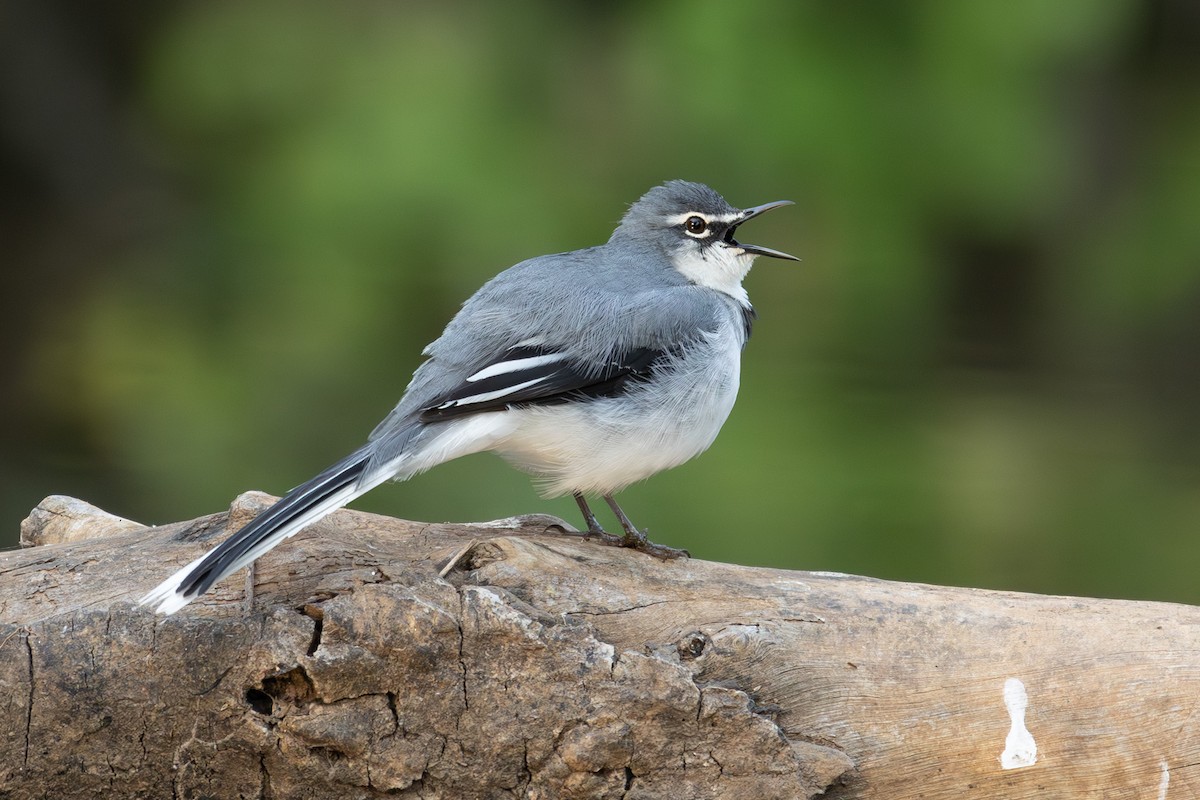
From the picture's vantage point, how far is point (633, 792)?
2.93 metres

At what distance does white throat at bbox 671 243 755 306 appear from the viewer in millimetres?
4254

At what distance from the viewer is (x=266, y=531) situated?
287cm

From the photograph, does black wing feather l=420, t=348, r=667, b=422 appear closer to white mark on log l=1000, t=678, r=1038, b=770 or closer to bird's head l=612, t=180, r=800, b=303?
bird's head l=612, t=180, r=800, b=303

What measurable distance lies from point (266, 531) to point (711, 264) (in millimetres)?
1940

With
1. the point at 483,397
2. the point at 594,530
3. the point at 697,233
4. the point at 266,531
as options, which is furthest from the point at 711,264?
the point at 266,531

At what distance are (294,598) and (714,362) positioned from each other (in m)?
1.41

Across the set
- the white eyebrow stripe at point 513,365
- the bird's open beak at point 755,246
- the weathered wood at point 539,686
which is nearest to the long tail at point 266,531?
the weathered wood at point 539,686

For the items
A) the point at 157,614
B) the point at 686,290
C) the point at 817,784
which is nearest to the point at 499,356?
the point at 686,290

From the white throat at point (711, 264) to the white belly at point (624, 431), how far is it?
0.52 metres

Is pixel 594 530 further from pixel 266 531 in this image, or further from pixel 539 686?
pixel 266 531

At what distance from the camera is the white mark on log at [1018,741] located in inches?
120

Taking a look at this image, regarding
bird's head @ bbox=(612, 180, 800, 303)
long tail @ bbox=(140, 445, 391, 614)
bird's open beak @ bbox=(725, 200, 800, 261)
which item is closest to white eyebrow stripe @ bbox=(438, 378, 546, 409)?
long tail @ bbox=(140, 445, 391, 614)

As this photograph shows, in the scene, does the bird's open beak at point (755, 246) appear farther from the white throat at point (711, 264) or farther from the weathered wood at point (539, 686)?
the weathered wood at point (539, 686)

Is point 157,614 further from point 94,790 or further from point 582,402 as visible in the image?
point 582,402
